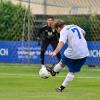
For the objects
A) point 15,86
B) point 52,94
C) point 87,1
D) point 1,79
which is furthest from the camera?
point 87,1

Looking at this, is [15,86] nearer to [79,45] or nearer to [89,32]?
[79,45]

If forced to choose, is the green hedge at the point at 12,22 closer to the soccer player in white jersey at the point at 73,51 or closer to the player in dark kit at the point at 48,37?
the player in dark kit at the point at 48,37

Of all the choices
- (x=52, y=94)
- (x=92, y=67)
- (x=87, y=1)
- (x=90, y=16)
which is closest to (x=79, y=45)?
(x=52, y=94)

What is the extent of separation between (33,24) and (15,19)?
3.35m

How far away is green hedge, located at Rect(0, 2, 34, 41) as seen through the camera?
30094 mm

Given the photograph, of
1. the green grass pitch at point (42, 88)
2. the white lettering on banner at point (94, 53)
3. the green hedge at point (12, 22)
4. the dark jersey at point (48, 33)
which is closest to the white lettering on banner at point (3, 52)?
the green hedge at point (12, 22)

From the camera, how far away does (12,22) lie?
33.3 m

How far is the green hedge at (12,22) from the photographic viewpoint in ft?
98.7

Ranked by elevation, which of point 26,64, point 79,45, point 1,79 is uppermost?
point 79,45

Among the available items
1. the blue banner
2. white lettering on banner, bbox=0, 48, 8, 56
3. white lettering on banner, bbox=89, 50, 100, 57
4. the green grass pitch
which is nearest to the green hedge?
the blue banner

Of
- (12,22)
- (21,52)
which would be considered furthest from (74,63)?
(12,22)

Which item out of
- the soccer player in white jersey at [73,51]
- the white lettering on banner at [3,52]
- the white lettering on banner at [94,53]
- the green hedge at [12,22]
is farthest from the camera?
the green hedge at [12,22]

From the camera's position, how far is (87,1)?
3322cm

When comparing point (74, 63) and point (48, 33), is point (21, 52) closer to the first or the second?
point (48, 33)
